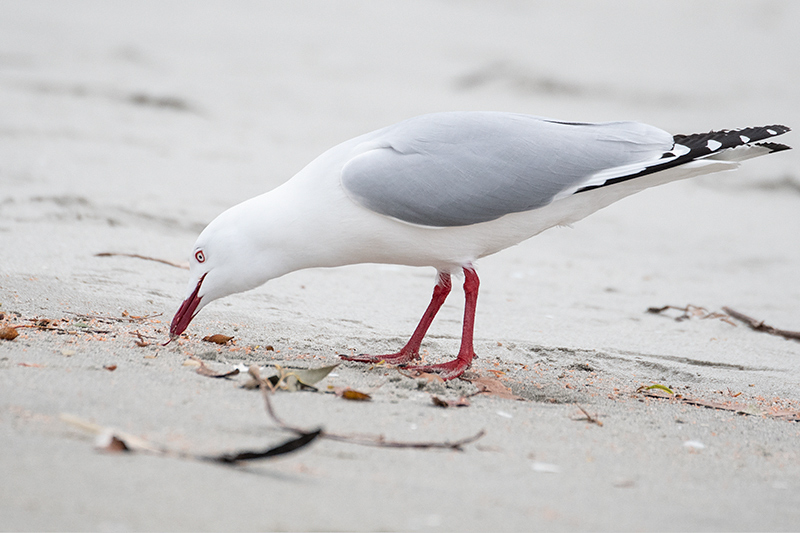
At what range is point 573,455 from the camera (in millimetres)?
2611

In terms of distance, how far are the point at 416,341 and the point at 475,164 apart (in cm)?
95

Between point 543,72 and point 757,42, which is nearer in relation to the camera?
point 543,72

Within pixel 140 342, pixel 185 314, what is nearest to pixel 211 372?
pixel 140 342

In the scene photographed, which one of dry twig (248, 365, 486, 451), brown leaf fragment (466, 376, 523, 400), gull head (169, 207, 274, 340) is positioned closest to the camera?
dry twig (248, 365, 486, 451)

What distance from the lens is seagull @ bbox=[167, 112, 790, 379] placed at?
363cm

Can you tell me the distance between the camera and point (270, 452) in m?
2.17

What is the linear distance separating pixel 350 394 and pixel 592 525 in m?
1.15

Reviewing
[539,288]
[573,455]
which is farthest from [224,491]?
[539,288]

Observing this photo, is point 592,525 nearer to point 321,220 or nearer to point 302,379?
point 302,379

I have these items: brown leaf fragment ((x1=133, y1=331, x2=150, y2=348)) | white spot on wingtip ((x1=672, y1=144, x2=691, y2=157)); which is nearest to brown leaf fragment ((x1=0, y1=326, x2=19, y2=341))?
brown leaf fragment ((x1=133, y1=331, x2=150, y2=348))

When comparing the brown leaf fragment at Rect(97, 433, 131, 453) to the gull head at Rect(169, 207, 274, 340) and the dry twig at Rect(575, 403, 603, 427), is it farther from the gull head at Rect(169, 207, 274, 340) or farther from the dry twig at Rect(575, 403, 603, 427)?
the dry twig at Rect(575, 403, 603, 427)

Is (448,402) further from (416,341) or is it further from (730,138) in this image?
(730,138)

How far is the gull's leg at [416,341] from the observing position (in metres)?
3.87

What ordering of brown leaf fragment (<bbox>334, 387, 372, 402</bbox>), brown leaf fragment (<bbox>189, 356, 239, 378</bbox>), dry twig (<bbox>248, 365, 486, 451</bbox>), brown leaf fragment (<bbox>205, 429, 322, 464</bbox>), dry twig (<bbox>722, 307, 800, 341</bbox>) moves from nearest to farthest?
1. brown leaf fragment (<bbox>205, 429, 322, 464</bbox>)
2. dry twig (<bbox>248, 365, 486, 451</bbox>)
3. brown leaf fragment (<bbox>334, 387, 372, 402</bbox>)
4. brown leaf fragment (<bbox>189, 356, 239, 378</bbox>)
5. dry twig (<bbox>722, 307, 800, 341</bbox>)
